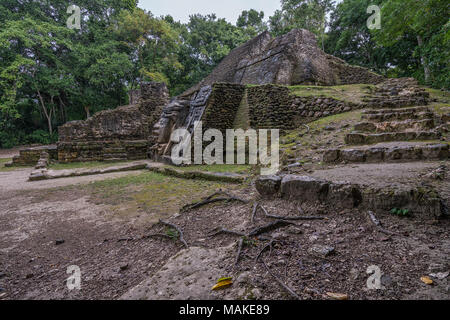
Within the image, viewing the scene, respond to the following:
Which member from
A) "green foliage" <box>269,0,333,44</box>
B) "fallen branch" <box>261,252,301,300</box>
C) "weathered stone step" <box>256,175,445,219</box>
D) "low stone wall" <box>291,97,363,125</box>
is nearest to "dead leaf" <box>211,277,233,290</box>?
"fallen branch" <box>261,252,301,300</box>

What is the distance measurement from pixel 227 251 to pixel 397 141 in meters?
3.44

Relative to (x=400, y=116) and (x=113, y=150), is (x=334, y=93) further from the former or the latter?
(x=113, y=150)

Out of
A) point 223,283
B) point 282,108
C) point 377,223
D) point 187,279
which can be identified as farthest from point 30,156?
point 377,223

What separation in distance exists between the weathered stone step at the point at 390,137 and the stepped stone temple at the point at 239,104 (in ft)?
8.54

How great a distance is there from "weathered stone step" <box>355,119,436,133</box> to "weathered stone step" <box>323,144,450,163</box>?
4.33 ft

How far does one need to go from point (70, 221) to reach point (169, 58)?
1900cm

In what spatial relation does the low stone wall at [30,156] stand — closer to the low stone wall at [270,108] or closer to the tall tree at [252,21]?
the low stone wall at [270,108]

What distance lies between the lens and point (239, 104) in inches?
293

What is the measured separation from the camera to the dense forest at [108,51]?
47.1 feet

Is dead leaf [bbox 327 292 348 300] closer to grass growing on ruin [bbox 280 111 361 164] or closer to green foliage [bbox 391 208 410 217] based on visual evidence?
green foliage [bbox 391 208 410 217]

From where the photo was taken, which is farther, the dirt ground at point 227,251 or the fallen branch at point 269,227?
the fallen branch at point 269,227

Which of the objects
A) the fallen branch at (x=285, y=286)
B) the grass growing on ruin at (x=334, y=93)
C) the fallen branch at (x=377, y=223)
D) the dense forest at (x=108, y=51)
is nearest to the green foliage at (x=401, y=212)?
the fallen branch at (x=377, y=223)

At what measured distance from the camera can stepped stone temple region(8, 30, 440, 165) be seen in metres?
6.95
